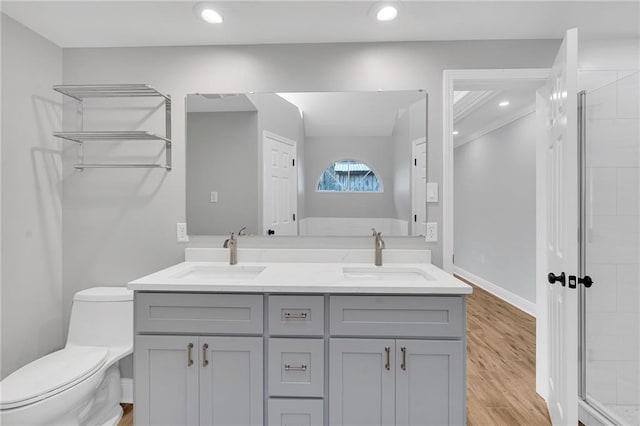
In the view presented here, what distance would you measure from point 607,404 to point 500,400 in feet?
1.79

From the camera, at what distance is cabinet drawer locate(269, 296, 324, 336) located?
1.50 metres

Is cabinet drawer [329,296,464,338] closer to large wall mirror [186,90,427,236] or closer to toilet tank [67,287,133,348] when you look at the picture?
large wall mirror [186,90,427,236]

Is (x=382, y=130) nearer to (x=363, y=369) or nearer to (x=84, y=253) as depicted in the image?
(x=363, y=369)

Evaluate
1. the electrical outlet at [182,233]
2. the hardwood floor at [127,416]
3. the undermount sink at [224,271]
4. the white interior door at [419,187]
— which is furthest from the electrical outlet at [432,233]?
the hardwood floor at [127,416]

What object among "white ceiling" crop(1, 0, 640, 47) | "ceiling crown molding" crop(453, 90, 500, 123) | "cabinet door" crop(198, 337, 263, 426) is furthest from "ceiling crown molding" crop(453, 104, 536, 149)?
"cabinet door" crop(198, 337, 263, 426)

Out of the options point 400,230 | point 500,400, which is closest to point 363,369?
point 400,230

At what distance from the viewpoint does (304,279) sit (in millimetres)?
1588

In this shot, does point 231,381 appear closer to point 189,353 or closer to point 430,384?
point 189,353

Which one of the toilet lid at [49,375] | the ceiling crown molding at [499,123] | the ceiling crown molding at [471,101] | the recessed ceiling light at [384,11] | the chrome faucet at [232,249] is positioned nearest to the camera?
the toilet lid at [49,375]

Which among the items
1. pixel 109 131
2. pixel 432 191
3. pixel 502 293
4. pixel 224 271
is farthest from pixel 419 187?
pixel 502 293

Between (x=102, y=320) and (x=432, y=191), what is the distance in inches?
83.1

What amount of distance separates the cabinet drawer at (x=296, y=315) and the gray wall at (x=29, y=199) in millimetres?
1501

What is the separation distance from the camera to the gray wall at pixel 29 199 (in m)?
1.77

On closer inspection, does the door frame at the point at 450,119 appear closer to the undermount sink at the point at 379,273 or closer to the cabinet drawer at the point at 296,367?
the undermount sink at the point at 379,273
